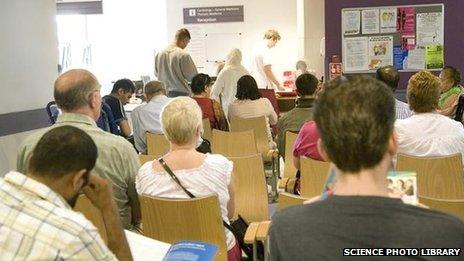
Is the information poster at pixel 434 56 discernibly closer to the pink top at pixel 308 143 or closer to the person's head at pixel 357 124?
the pink top at pixel 308 143

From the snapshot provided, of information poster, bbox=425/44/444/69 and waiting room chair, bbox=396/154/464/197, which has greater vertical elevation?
information poster, bbox=425/44/444/69

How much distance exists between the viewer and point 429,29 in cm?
698

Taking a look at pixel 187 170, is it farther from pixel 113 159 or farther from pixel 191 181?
pixel 113 159

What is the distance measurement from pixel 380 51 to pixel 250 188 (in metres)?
4.07

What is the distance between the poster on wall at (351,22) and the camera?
7.11 metres

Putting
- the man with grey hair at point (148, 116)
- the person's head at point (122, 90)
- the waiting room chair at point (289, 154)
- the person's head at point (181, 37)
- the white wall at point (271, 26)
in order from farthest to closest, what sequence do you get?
the white wall at point (271, 26) < the person's head at point (181, 37) < the person's head at point (122, 90) < the man with grey hair at point (148, 116) < the waiting room chair at point (289, 154)

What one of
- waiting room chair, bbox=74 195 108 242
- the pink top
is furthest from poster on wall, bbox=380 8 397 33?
waiting room chair, bbox=74 195 108 242

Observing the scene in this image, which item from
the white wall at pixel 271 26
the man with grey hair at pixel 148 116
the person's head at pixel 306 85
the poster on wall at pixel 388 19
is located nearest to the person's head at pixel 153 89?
the man with grey hair at pixel 148 116

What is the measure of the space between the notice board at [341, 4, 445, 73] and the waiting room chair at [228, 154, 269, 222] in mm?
3930

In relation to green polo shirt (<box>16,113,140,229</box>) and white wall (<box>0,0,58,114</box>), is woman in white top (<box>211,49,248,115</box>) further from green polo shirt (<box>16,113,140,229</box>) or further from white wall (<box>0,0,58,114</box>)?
green polo shirt (<box>16,113,140,229</box>)

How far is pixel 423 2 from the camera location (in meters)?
6.96

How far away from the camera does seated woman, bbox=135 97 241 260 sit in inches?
105

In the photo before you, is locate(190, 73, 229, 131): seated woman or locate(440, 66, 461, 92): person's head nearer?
locate(190, 73, 229, 131): seated woman

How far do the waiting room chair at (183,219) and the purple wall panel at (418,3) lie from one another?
5091 millimetres
